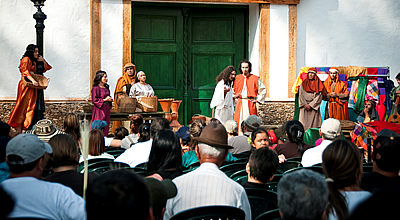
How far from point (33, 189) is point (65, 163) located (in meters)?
0.82

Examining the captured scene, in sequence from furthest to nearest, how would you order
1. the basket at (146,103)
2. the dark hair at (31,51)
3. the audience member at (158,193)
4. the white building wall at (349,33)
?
the white building wall at (349,33) → the basket at (146,103) → the dark hair at (31,51) → the audience member at (158,193)

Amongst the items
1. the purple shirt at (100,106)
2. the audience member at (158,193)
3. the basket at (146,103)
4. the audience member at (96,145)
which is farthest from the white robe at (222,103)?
the audience member at (158,193)

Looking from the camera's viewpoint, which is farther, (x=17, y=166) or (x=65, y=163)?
(x=65, y=163)

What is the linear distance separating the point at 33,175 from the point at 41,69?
21.7 feet

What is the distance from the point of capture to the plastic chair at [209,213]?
2426 millimetres

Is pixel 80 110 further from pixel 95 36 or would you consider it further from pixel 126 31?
pixel 126 31

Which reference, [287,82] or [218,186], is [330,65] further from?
[218,186]

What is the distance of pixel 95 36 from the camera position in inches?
450

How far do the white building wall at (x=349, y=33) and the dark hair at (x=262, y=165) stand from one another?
29.5ft

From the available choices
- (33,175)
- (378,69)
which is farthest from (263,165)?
(378,69)

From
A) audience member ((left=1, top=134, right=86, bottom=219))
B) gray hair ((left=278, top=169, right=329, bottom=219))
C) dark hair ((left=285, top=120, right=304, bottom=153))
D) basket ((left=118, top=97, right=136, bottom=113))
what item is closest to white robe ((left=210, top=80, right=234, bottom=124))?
basket ((left=118, top=97, right=136, bottom=113))

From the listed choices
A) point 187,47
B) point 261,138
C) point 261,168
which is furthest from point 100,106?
point 261,168

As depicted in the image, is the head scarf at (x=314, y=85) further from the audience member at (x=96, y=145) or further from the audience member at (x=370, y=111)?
the audience member at (x=96, y=145)

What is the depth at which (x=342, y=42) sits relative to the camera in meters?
12.4
